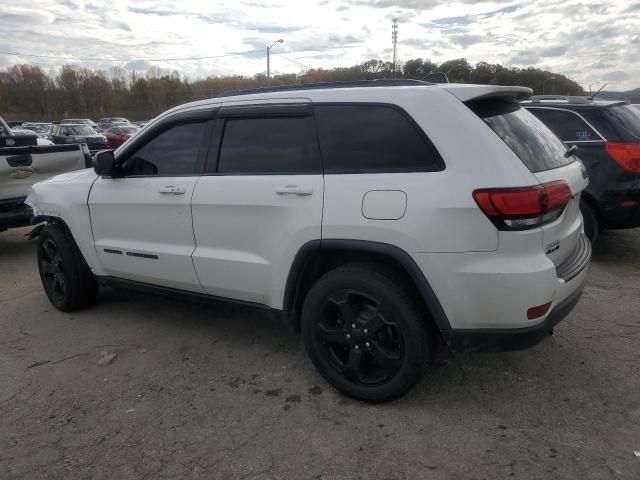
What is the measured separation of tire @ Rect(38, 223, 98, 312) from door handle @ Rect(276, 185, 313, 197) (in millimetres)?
2376

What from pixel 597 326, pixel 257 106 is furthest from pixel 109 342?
pixel 597 326

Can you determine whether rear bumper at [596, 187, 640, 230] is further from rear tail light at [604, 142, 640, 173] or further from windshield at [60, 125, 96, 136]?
windshield at [60, 125, 96, 136]

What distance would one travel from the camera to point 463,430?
2.88 m

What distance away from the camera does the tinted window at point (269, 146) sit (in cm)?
330

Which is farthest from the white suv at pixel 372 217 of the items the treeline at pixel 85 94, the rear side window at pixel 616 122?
the treeline at pixel 85 94

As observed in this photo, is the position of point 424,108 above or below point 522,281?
above

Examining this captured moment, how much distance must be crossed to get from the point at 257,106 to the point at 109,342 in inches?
86.5

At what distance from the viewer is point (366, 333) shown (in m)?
3.04

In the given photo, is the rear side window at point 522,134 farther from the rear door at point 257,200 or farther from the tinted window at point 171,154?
the tinted window at point 171,154

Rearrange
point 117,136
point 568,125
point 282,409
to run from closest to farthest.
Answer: point 282,409, point 568,125, point 117,136

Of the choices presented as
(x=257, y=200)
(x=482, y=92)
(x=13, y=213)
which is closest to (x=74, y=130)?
(x=13, y=213)

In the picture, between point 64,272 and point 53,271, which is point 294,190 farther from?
point 53,271

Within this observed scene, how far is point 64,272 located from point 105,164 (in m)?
1.19

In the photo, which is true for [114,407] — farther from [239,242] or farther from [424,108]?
[424,108]
